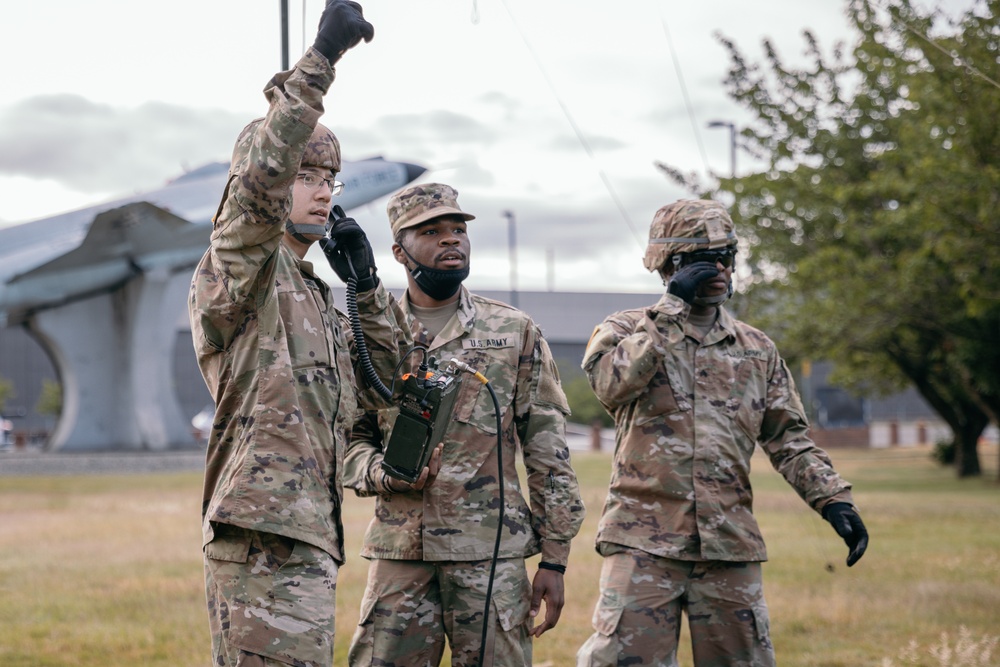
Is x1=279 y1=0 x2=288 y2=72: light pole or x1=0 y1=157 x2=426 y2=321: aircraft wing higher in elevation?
x1=0 y1=157 x2=426 y2=321: aircraft wing

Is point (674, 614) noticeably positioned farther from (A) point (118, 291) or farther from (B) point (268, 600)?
(A) point (118, 291)

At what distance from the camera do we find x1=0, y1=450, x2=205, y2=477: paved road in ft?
93.6

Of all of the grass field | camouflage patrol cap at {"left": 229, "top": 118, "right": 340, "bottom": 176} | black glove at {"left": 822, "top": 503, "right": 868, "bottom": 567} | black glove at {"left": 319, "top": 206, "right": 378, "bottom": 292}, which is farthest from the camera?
the grass field

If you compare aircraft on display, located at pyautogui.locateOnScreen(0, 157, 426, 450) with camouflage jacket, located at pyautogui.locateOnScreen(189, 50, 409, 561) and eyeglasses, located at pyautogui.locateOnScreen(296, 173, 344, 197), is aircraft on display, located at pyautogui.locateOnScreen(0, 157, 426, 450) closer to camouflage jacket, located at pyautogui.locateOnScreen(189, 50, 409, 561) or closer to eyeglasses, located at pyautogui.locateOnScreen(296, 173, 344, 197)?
eyeglasses, located at pyautogui.locateOnScreen(296, 173, 344, 197)

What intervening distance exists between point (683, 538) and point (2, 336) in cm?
6317

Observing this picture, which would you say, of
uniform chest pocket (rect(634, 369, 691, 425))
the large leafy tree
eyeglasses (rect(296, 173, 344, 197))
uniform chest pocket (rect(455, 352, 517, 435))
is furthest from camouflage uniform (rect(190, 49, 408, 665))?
the large leafy tree

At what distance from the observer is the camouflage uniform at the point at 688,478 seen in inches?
171

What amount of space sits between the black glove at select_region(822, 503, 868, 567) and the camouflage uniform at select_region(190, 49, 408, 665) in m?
2.01

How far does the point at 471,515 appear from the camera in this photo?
412cm

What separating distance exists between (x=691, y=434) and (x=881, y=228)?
17.7 meters

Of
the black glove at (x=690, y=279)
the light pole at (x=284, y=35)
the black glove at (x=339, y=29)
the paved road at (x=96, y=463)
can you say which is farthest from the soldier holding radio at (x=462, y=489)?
the paved road at (x=96, y=463)

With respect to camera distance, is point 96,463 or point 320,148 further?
point 96,463

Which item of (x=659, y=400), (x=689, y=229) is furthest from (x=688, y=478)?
(x=689, y=229)

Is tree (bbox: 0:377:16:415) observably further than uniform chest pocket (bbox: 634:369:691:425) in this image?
Yes
